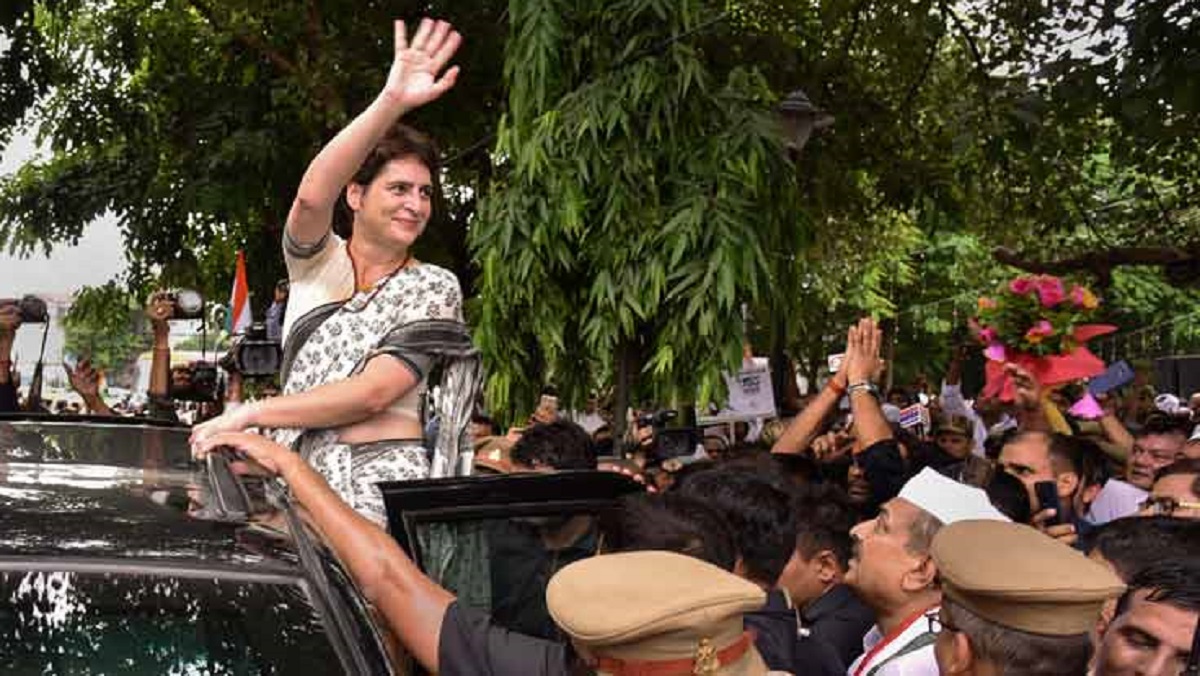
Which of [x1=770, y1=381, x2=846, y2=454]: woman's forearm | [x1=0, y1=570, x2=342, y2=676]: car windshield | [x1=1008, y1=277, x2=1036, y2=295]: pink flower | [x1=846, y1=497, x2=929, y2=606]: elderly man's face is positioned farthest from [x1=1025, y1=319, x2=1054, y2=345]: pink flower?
[x1=0, y1=570, x2=342, y2=676]: car windshield

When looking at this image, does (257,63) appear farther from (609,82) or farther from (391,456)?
(391,456)

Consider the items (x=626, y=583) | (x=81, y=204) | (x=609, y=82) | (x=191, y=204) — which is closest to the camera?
(x=626, y=583)

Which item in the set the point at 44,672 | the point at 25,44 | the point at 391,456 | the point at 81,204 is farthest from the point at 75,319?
the point at 44,672

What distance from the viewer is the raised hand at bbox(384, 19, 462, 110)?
13.3ft

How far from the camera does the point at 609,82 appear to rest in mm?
7699

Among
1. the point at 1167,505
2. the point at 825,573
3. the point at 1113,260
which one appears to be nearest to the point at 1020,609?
the point at 825,573

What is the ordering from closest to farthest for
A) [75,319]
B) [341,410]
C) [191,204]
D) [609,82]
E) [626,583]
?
[626,583], [341,410], [609,82], [191,204], [75,319]

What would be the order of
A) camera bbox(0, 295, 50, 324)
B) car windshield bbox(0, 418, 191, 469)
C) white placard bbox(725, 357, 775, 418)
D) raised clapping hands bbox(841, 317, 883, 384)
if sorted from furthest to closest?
white placard bbox(725, 357, 775, 418) → camera bbox(0, 295, 50, 324) → raised clapping hands bbox(841, 317, 883, 384) → car windshield bbox(0, 418, 191, 469)

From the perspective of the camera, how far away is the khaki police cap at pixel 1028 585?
2914mm

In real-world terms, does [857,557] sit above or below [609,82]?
below

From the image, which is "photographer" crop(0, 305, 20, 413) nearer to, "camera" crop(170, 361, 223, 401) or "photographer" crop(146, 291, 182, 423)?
"photographer" crop(146, 291, 182, 423)

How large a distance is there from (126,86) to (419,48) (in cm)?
1413

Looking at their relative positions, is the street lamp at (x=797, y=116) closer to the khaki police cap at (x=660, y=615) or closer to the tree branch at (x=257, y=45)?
the tree branch at (x=257, y=45)

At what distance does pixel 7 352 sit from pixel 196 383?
5.01ft
